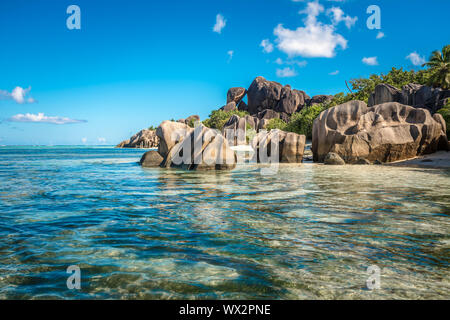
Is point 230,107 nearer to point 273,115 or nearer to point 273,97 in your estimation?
point 273,97

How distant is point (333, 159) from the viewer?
19625 mm

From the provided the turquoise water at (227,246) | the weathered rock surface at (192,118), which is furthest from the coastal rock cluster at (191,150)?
the weathered rock surface at (192,118)

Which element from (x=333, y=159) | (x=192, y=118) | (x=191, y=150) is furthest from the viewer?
(x=192, y=118)

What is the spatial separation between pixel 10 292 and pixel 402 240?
497 centimetres

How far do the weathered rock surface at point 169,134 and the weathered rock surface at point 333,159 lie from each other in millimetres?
9369

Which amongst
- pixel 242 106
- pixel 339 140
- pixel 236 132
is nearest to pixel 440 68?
pixel 339 140

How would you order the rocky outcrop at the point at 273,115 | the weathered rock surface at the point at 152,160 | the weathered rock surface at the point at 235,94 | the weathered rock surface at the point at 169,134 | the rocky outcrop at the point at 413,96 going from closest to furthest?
1. the weathered rock surface at the point at 169,134
2. the weathered rock surface at the point at 152,160
3. the rocky outcrop at the point at 413,96
4. the rocky outcrop at the point at 273,115
5. the weathered rock surface at the point at 235,94

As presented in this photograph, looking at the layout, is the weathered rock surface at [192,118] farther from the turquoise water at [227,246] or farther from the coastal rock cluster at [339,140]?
the turquoise water at [227,246]

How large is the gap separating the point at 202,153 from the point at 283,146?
8338 mm

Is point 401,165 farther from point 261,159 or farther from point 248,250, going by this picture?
point 248,250

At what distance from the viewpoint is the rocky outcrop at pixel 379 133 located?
769 inches

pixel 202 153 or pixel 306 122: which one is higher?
pixel 306 122

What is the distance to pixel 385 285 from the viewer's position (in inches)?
119
